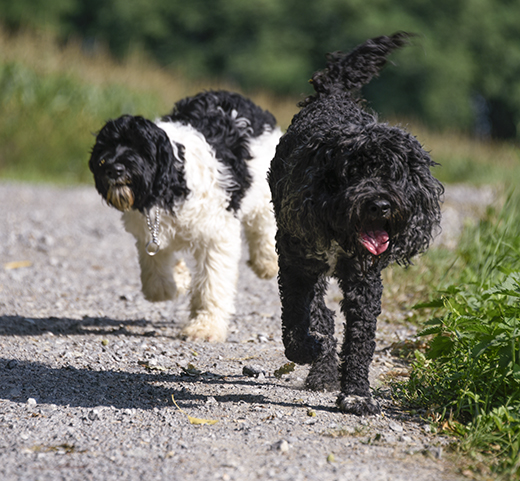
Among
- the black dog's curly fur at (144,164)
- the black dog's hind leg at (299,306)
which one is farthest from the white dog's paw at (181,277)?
the black dog's hind leg at (299,306)

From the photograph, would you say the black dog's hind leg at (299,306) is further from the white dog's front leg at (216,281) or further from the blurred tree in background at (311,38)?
the blurred tree in background at (311,38)

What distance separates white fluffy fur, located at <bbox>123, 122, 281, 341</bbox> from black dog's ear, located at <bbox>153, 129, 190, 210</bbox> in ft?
0.20

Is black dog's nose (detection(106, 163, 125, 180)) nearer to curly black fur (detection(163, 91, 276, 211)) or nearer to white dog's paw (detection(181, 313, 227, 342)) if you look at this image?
curly black fur (detection(163, 91, 276, 211))

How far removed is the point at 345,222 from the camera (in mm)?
2914

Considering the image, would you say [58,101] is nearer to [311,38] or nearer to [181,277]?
[181,277]

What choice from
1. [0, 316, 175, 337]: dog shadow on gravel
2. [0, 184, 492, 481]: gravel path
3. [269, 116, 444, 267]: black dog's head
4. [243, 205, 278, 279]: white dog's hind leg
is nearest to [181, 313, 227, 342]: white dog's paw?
[0, 184, 492, 481]: gravel path

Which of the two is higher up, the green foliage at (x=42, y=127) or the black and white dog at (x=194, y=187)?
the green foliage at (x=42, y=127)

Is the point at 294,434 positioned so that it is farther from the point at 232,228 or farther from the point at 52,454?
the point at 232,228

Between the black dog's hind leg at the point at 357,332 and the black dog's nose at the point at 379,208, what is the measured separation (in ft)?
1.60

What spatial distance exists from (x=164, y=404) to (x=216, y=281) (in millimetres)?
1614

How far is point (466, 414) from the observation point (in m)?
3.37

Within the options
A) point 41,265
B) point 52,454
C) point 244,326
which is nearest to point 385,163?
point 52,454

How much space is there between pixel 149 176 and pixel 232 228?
0.78 metres

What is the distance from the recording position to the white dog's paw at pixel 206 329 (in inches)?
191
